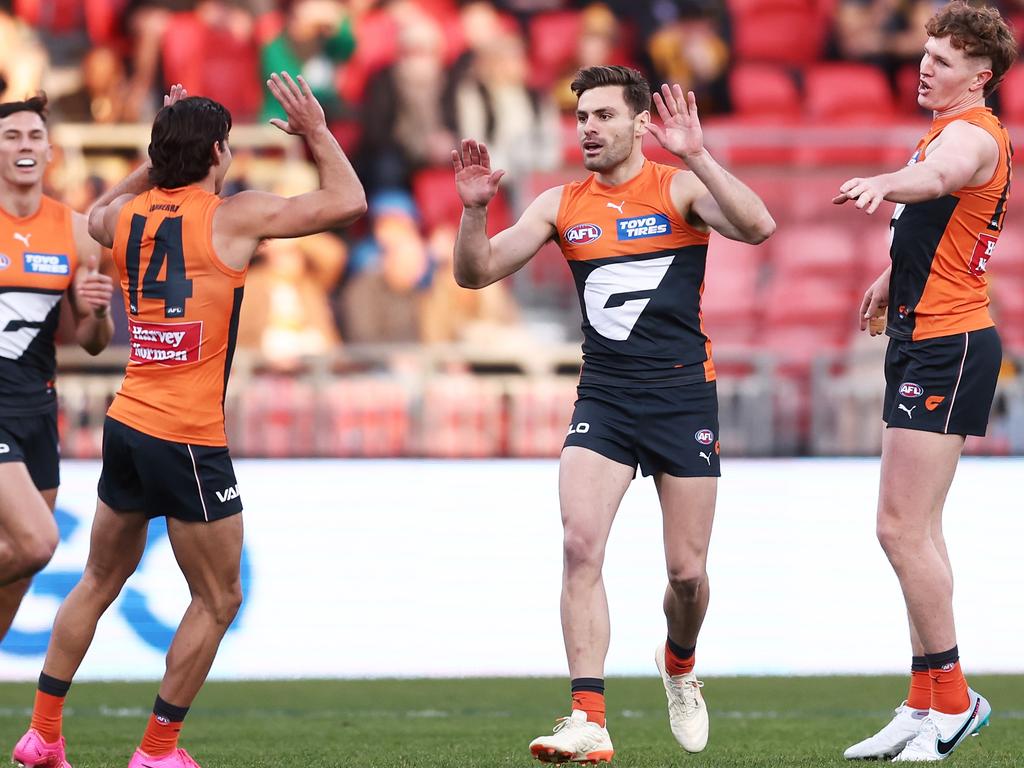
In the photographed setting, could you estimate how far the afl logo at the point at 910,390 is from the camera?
5.72m

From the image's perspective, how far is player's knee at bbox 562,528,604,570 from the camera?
552cm

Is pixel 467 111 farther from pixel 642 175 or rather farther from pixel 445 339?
pixel 642 175

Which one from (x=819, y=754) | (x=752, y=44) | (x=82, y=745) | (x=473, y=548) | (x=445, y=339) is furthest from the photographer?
(x=752, y=44)

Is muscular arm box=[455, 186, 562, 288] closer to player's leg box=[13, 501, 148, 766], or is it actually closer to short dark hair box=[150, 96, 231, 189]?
short dark hair box=[150, 96, 231, 189]

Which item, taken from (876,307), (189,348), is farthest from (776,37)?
(189,348)

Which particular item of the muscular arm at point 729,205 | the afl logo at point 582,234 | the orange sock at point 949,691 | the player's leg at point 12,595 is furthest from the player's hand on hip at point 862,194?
Answer: the player's leg at point 12,595

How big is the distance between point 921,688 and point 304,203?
2.89 metres

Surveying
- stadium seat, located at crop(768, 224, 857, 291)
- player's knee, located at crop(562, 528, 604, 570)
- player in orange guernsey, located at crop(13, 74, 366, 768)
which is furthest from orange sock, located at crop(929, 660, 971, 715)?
stadium seat, located at crop(768, 224, 857, 291)

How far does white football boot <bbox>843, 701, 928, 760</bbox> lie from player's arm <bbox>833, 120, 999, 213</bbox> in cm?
189

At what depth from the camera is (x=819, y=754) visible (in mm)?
6051

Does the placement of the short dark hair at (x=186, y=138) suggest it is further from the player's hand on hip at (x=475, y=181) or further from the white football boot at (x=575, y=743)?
the white football boot at (x=575, y=743)

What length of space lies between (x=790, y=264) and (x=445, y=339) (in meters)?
3.01

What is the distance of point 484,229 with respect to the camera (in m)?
5.72

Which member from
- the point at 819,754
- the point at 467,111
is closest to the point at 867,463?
the point at 819,754
